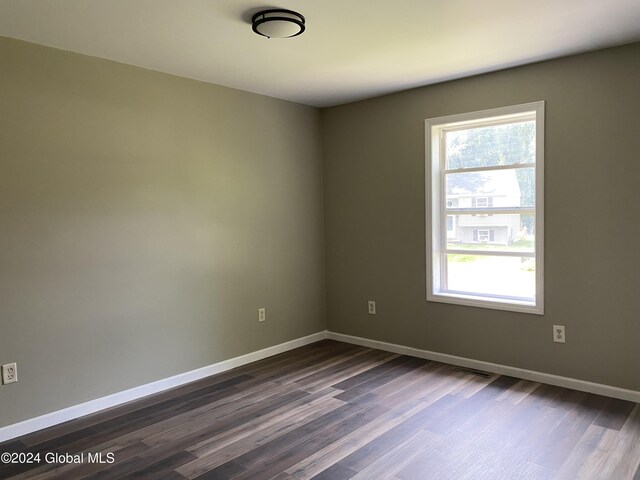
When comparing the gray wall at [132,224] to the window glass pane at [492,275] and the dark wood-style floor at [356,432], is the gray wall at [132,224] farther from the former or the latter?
the window glass pane at [492,275]

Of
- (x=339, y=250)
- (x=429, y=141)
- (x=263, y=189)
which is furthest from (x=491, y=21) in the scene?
(x=339, y=250)

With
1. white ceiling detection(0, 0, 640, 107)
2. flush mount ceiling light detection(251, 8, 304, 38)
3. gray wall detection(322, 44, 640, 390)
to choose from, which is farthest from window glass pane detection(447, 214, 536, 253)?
flush mount ceiling light detection(251, 8, 304, 38)

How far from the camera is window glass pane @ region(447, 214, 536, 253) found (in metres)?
3.67

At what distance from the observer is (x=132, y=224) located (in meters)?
3.39

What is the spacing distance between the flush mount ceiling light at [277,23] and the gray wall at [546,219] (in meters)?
1.78

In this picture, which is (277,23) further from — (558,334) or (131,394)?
(558,334)

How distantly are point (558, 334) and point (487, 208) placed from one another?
1.09 metres

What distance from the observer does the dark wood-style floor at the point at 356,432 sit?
95.4 inches

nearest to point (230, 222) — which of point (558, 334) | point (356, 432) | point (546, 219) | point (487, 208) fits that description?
point (356, 432)

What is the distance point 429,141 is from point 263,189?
151cm

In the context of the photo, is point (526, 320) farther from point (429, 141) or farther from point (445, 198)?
point (429, 141)

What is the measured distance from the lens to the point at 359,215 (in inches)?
181

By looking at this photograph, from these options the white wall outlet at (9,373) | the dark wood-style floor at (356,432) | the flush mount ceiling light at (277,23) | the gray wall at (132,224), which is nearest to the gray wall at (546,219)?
the dark wood-style floor at (356,432)

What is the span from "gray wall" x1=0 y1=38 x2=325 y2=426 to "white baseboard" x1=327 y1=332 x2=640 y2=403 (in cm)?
74
